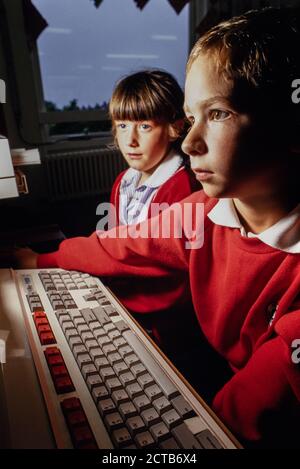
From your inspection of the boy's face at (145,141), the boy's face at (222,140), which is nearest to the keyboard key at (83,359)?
the boy's face at (222,140)

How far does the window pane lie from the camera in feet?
8.29

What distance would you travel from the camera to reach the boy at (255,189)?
17.5 inches

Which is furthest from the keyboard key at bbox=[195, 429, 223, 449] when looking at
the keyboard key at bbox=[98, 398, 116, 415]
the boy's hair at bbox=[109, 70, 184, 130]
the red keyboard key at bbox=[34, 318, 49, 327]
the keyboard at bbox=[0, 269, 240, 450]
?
the boy's hair at bbox=[109, 70, 184, 130]

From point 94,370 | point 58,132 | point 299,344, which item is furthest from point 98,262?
point 58,132

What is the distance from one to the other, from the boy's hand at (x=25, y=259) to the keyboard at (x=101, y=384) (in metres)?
0.18

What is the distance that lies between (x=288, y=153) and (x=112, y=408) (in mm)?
430

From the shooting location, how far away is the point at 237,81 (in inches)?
17.6

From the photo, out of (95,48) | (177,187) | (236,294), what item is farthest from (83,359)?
(95,48)

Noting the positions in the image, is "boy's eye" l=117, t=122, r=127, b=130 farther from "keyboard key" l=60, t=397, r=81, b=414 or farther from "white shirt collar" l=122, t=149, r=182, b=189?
"keyboard key" l=60, t=397, r=81, b=414

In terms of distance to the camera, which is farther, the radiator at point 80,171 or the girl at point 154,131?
the radiator at point 80,171

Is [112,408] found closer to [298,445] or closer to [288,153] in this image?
[298,445]

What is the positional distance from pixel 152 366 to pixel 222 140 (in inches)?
13.5

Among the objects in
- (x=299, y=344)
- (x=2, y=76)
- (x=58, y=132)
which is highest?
(x=2, y=76)

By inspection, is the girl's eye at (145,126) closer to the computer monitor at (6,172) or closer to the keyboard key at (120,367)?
the computer monitor at (6,172)
